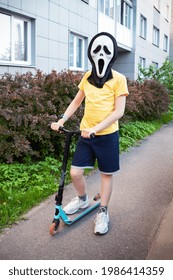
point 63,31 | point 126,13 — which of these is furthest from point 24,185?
point 126,13

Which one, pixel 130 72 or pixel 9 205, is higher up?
pixel 130 72

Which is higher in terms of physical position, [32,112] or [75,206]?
[32,112]

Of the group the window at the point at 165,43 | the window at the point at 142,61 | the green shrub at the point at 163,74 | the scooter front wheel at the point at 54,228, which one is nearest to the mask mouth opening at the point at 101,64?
the scooter front wheel at the point at 54,228

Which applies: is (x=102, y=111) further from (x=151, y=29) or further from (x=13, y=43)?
(x=151, y=29)

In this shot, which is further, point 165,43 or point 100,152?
point 165,43

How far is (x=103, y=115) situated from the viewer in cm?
350

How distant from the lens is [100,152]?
11.9 ft

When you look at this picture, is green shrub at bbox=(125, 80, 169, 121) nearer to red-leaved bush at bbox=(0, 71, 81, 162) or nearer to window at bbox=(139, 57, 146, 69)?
red-leaved bush at bbox=(0, 71, 81, 162)

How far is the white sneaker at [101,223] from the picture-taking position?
3611 mm

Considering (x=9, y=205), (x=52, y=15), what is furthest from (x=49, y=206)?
(x=52, y=15)

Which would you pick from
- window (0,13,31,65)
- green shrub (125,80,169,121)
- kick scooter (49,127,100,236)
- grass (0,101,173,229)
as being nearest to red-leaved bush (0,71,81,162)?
grass (0,101,173,229)

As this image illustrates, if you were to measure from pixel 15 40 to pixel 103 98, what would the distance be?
692cm

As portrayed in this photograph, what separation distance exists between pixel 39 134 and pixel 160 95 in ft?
26.9

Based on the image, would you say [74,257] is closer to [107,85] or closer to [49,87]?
[107,85]
